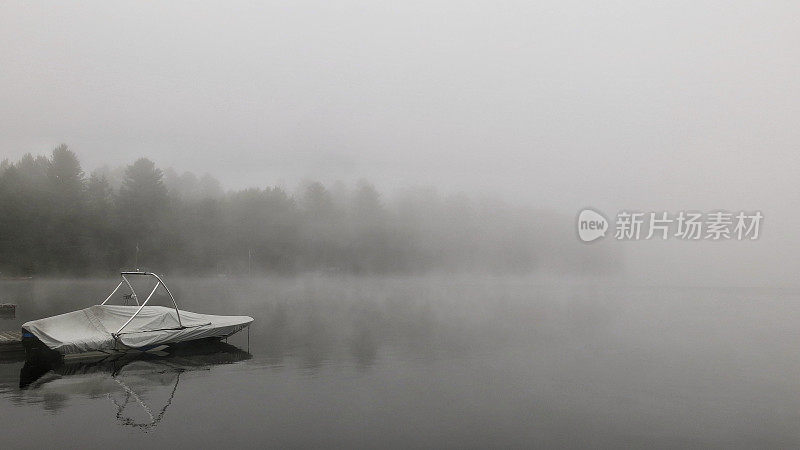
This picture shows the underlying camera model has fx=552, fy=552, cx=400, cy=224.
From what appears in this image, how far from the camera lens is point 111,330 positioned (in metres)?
35.0

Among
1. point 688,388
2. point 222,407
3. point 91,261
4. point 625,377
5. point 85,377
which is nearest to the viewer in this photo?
point 222,407

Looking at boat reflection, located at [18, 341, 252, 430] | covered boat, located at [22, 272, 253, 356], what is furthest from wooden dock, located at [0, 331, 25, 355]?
boat reflection, located at [18, 341, 252, 430]

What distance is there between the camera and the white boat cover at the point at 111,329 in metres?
32.7

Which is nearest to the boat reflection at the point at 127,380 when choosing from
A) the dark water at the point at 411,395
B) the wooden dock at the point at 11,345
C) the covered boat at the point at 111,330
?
the dark water at the point at 411,395

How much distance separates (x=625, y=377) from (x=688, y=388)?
3.84 m

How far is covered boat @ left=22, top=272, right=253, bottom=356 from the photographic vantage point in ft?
107

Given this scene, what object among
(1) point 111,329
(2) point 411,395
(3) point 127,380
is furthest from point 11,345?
(2) point 411,395

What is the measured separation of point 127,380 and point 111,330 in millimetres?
6497

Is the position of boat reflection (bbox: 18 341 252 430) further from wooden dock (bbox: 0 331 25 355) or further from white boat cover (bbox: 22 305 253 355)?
wooden dock (bbox: 0 331 25 355)

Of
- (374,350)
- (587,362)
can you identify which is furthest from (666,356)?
(374,350)

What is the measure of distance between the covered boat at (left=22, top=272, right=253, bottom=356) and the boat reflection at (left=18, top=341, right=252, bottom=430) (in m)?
1.26

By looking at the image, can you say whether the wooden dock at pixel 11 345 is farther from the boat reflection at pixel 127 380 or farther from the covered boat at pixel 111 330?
the boat reflection at pixel 127 380

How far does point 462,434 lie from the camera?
73.2 ft

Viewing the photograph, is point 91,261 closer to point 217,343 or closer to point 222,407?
point 217,343
